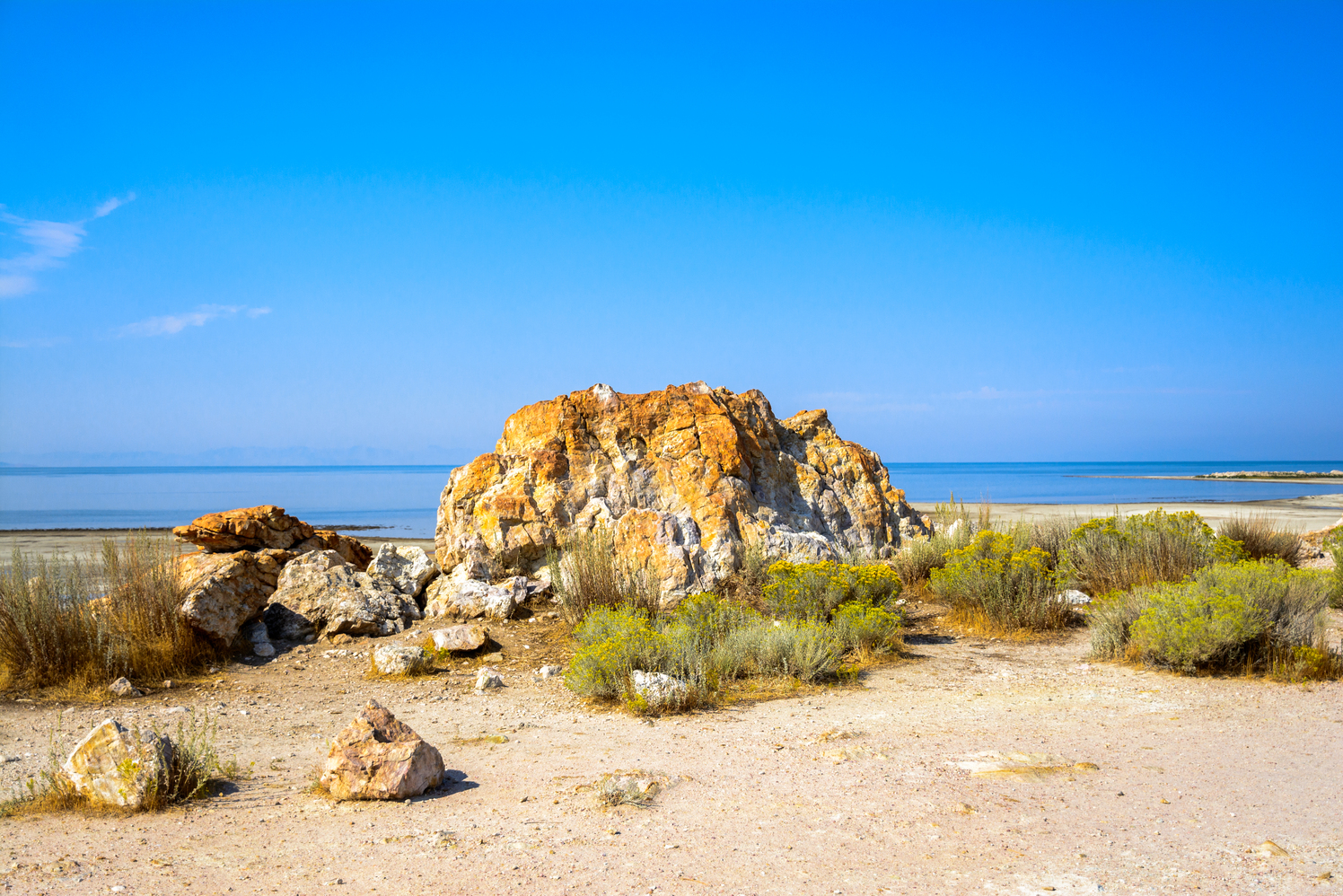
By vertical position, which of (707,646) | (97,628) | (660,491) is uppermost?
(660,491)

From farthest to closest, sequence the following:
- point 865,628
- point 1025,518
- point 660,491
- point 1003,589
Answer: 1. point 1025,518
2. point 660,491
3. point 1003,589
4. point 865,628

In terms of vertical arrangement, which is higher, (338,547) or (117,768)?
(338,547)

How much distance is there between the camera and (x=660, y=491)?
1021 centimetres

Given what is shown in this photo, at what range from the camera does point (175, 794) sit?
407cm

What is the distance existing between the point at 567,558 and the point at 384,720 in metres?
4.36

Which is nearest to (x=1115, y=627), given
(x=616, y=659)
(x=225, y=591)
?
(x=616, y=659)

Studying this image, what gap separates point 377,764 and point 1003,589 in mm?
6640

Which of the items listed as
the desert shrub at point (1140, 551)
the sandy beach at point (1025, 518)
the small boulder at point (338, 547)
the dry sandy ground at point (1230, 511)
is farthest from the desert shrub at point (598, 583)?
the dry sandy ground at point (1230, 511)

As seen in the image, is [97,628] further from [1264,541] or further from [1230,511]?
[1230,511]

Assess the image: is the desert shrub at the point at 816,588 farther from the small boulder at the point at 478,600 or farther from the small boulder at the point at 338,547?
the small boulder at the point at 338,547

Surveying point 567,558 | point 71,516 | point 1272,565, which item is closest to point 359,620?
point 567,558

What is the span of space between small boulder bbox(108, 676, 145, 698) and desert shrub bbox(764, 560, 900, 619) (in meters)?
5.45

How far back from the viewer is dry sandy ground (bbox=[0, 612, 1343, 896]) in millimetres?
3295

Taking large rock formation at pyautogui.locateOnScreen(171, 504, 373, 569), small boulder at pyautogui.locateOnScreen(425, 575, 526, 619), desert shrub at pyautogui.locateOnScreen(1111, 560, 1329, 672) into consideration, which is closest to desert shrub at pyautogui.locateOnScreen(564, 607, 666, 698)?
small boulder at pyautogui.locateOnScreen(425, 575, 526, 619)
